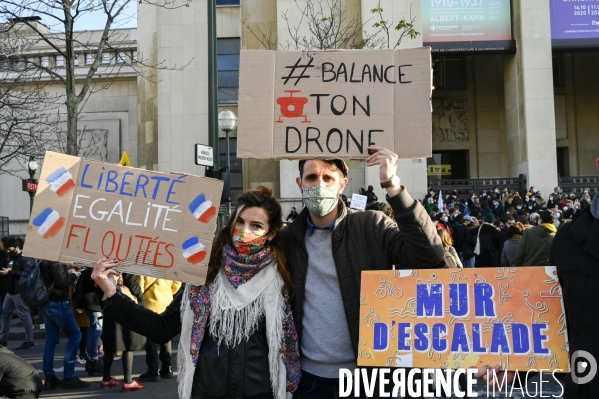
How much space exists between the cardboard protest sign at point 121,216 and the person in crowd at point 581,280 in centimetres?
175

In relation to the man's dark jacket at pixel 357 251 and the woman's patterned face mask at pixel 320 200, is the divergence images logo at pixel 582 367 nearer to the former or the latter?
the man's dark jacket at pixel 357 251

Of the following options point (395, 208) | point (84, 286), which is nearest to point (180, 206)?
point (395, 208)

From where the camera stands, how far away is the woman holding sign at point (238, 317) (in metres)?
3.04

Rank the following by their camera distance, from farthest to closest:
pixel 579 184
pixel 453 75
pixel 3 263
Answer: pixel 453 75, pixel 579 184, pixel 3 263

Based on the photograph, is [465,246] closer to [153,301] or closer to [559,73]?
[153,301]

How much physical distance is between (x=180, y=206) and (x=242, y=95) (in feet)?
2.34

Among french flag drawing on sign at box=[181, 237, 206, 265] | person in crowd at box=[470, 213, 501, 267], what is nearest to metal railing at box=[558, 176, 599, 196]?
person in crowd at box=[470, 213, 501, 267]

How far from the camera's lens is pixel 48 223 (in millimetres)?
3459

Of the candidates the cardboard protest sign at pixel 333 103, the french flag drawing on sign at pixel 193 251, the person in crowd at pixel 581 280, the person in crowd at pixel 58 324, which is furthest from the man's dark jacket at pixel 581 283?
the person in crowd at pixel 58 324

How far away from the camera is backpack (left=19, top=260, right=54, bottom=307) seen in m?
8.46

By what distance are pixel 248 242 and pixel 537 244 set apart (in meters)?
6.87

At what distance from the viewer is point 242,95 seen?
3.60 m

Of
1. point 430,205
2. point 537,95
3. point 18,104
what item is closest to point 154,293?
point 18,104

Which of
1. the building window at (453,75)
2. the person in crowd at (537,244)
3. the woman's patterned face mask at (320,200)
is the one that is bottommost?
the person in crowd at (537,244)
